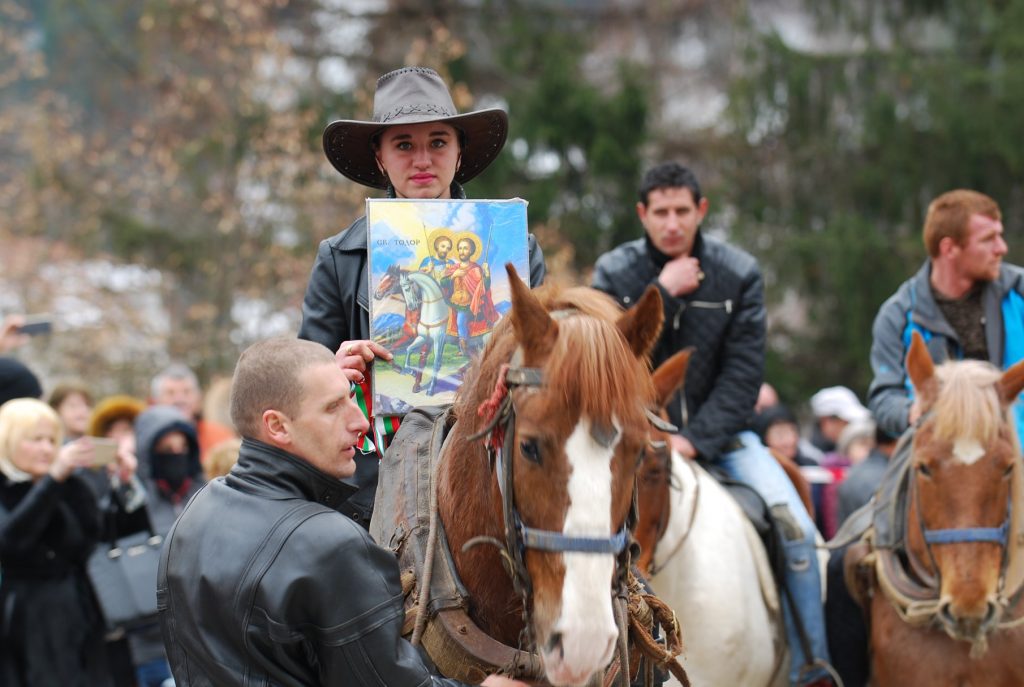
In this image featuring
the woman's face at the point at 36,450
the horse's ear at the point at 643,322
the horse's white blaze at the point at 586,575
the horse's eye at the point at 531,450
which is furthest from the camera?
the woman's face at the point at 36,450

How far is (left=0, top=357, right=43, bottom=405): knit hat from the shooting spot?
27.1 ft

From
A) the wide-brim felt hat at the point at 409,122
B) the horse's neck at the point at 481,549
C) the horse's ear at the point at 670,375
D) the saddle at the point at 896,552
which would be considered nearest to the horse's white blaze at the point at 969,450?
the saddle at the point at 896,552

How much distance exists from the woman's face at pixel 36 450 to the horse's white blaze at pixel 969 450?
4956mm

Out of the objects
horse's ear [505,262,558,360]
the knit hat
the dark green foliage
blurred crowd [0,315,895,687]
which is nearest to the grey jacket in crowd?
Result: blurred crowd [0,315,895,687]

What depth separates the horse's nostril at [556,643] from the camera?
10.1ft

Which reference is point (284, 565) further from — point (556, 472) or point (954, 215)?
point (954, 215)

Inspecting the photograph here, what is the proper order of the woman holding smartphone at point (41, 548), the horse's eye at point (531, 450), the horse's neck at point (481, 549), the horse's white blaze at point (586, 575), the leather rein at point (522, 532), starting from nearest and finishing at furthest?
the horse's white blaze at point (586, 575), the leather rein at point (522, 532), the horse's eye at point (531, 450), the horse's neck at point (481, 549), the woman holding smartphone at point (41, 548)

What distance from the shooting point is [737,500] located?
22.2 feet

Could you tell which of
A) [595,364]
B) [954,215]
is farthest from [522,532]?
[954,215]

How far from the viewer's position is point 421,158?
15.0ft

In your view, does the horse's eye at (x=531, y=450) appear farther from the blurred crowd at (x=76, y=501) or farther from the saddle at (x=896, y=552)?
the blurred crowd at (x=76, y=501)

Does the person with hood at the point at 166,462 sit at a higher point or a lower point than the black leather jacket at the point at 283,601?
lower

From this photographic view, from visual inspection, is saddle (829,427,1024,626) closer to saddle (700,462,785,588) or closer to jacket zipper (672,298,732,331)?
saddle (700,462,785,588)

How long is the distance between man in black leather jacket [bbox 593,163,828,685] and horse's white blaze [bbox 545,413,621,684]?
11.4ft
